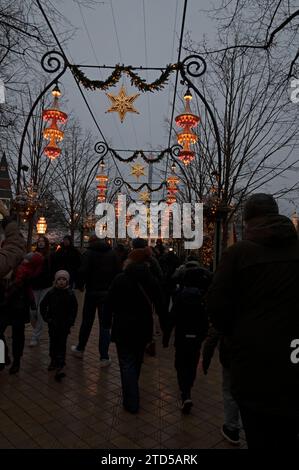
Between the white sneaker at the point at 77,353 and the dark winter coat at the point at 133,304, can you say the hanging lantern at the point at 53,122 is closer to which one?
the white sneaker at the point at 77,353

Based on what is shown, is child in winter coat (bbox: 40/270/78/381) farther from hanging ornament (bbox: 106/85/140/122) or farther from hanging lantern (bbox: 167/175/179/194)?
hanging lantern (bbox: 167/175/179/194)

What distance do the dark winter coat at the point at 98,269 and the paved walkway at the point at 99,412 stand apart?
4.39ft

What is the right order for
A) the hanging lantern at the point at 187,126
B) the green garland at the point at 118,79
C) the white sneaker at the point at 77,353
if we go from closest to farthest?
1. the white sneaker at the point at 77,353
2. the green garland at the point at 118,79
3. the hanging lantern at the point at 187,126

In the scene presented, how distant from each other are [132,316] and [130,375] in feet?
2.41

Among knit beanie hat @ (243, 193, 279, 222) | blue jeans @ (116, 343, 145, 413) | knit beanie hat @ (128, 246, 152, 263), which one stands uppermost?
knit beanie hat @ (243, 193, 279, 222)

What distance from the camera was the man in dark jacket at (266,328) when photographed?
1.92 m

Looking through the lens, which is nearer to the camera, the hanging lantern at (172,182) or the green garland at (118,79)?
the green garland at (118,79)

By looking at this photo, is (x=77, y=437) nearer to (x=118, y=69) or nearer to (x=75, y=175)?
(x=118, y=69)

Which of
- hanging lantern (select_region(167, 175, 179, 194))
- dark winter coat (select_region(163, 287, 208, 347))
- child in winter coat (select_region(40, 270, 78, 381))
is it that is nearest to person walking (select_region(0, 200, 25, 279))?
dark winter coat (select_region(163, 287, 208, 347))

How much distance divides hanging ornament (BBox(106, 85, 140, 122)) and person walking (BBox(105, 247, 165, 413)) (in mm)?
7213

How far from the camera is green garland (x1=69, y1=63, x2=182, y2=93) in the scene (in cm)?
820

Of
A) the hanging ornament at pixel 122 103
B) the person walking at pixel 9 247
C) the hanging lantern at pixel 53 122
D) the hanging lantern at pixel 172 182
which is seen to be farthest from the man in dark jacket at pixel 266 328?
the hanging lantern at pixel 172 182

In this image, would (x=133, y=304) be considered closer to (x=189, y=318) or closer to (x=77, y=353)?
(x=189, y=318)

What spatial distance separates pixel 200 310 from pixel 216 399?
1.37 m
